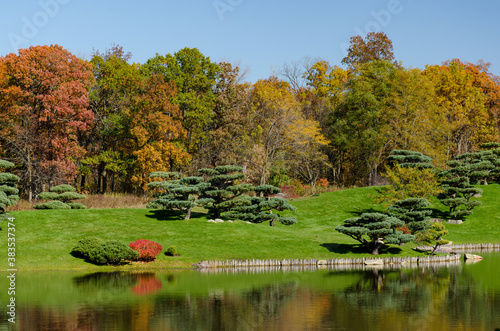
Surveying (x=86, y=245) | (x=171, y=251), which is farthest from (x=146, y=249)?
(x=86, y=245)

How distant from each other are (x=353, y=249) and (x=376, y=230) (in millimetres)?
3428

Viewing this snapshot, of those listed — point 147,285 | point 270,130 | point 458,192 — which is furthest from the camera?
point 270,130

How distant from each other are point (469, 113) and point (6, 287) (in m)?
73.9

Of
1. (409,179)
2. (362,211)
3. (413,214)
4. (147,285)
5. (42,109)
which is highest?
(42,109)

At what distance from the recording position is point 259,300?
27641 millimetres

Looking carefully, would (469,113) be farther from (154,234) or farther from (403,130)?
(154,234)

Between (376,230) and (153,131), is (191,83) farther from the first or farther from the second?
(376,230)

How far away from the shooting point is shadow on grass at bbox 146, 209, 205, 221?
51.4 metres

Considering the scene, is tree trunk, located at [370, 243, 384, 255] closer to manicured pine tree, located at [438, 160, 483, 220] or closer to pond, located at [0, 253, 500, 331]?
pond, located at [0, 253, 500, 331]

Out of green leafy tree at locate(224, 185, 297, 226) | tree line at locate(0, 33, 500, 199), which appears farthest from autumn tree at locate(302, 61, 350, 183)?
green leafy tree at locate(224, 185, 297, 226)

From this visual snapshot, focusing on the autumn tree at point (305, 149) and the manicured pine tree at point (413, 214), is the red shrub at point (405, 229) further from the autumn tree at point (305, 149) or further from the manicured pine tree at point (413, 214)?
the autumn tree at point (305, 149)

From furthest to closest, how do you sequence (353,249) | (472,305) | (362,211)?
(362,211) → (353,249) → (472,305)

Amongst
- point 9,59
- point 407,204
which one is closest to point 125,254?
point 407,204

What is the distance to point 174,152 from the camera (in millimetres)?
68875
